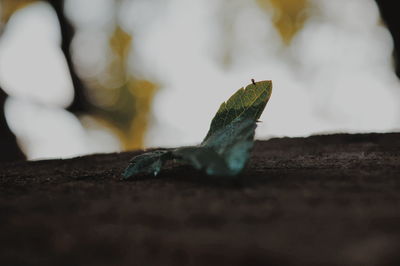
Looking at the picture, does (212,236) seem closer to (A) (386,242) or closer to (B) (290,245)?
(B) (290,245)

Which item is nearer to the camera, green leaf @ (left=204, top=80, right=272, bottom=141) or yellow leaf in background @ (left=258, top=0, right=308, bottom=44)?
green leaf @ (left=204, top=80, right=272, bottom=141)

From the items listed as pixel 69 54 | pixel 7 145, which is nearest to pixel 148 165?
pixel 7 145

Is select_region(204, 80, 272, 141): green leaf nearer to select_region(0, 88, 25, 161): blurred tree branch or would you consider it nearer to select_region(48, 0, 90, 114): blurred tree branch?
select_region(0, 88, 25, 161): blurred tree branch

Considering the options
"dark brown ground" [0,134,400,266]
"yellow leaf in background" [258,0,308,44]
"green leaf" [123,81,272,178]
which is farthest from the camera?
"yellow leaf in background" [258,0,308,44]

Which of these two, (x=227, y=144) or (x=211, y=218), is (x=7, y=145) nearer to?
(x=227, y=144)

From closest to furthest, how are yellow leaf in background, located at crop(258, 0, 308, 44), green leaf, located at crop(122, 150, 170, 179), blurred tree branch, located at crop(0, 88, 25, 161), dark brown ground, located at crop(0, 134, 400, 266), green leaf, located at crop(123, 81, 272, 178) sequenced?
dark brown ground, located at crop(0, 134, 400, 266)
green leaf, located at crop(123, 81, 272, 178)
green leaf, located at crop(122, 150, 170, 179)
blurred tree branch, located at crop(0, 88, 25, 161)
yellow leaf in background, located at crop(258, 0, 308, 44)

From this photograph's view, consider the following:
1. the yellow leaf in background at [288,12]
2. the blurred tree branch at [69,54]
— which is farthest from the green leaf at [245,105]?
the yellow leaf in background at [288,12]

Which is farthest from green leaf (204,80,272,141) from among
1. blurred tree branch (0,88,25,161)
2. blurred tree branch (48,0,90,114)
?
blurred tree branch (48,0,90,114)
